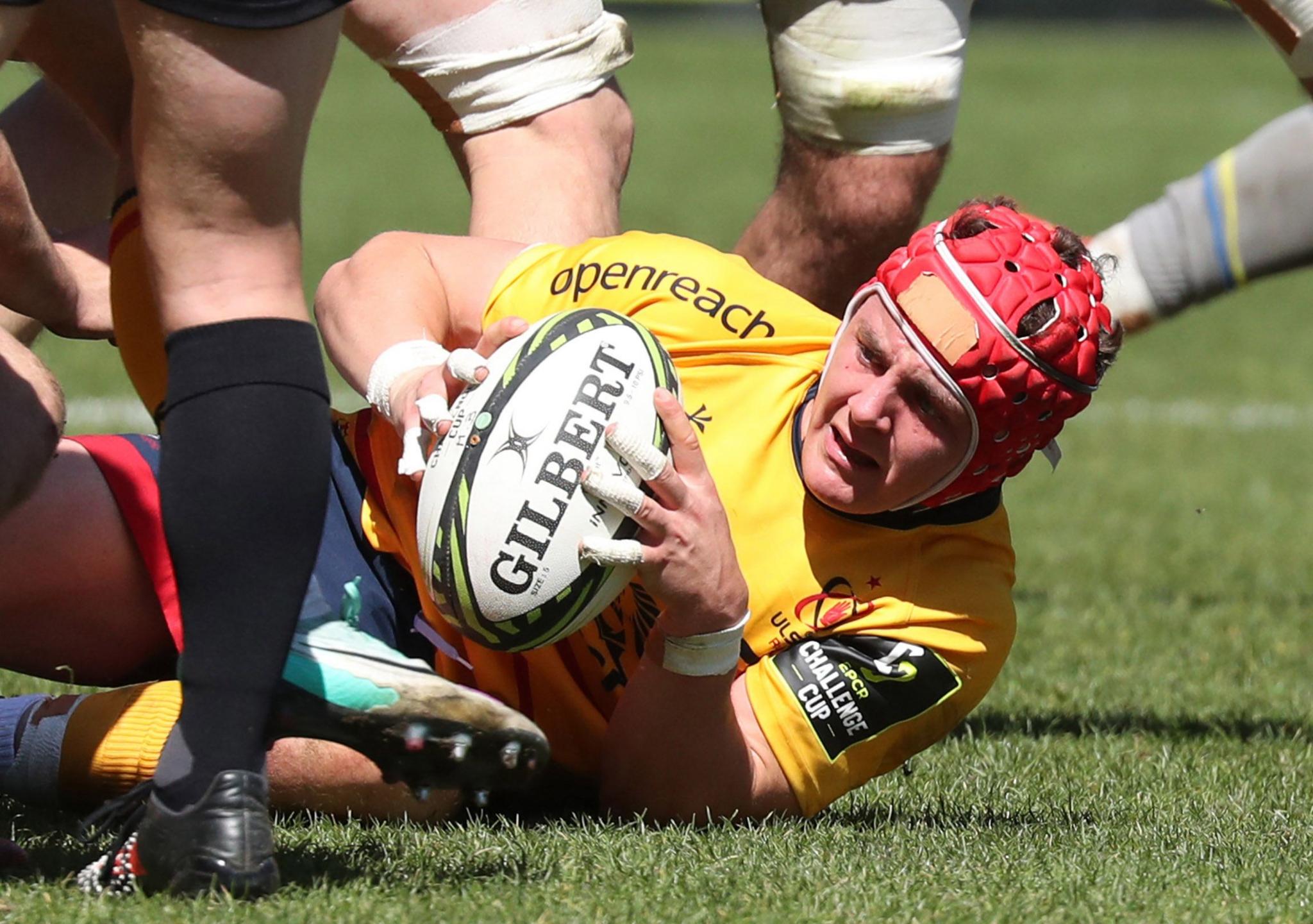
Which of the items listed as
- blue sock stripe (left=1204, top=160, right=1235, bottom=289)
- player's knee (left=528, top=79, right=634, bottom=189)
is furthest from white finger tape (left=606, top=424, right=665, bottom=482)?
blue sock stripe (left=1204, top=160, right=1235, bottom=289)

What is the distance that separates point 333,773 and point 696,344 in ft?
3.20

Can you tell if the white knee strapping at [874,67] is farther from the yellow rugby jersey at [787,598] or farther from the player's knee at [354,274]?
the player's knee at [354,274]

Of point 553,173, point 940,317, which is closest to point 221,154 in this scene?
point 940,317

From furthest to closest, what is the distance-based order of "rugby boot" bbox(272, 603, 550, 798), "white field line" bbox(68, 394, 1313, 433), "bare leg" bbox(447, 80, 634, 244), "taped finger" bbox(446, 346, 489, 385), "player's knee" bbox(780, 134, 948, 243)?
"white field line" bbox(68, 394, 1313, 433)
"player's knee" bbox(780, 134, 948, 243)
"bare leg" bbox(447, 80, 634, 244)
"taped finger" bbox(446, 346, 489, 385)
"rugby boot" bbox(272, 603, 550, 798)

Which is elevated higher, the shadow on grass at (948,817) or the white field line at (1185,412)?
the shadow on grass at (948,817)

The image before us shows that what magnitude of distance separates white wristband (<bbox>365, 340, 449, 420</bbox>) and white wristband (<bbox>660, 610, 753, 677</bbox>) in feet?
1.91

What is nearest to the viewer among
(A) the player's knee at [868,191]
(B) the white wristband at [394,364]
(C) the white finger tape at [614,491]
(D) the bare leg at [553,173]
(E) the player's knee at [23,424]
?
(E) the player's knee at [23,424]

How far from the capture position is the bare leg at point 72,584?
10.4 feet

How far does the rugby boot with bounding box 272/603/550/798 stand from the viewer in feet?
7.94

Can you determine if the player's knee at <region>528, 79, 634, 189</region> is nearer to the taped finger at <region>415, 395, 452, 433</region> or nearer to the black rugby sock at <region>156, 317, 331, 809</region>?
the taped finger at <region>415, 395, 452, 433</region>

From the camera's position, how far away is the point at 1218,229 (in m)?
5.03

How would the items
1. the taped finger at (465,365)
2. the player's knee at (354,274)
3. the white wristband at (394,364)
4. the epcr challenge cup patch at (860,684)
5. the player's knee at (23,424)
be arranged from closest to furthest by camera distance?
the player's knee at (23,424) → the taped finger at (465,365) → the white wristband at (394,364) → the epcr challenge cup patch at (860,684) → the player's knee at (354,274)

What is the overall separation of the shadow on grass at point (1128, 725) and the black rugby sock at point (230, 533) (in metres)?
1.97

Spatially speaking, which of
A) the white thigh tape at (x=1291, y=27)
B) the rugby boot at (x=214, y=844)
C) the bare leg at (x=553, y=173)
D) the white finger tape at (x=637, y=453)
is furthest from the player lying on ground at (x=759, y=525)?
the white thigh tape at (x=1291, y=27)
